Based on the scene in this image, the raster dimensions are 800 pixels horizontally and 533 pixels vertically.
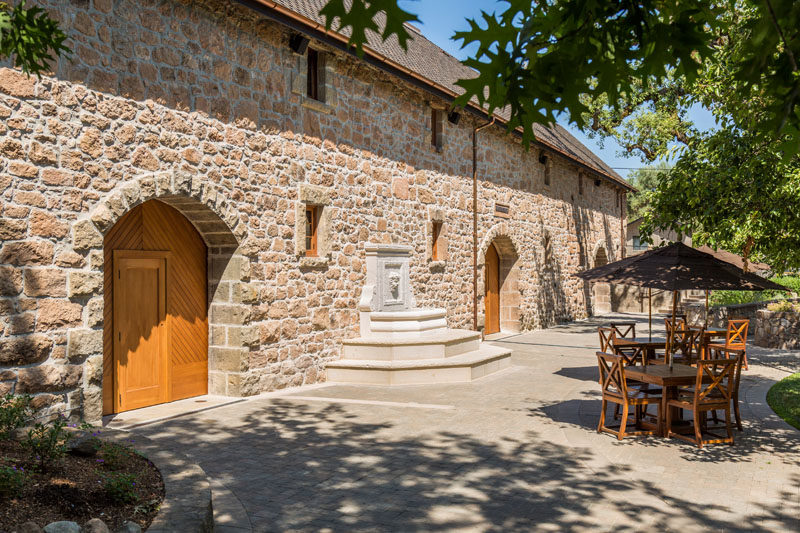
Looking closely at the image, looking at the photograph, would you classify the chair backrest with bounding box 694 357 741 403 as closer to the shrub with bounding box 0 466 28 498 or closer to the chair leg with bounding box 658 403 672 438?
the chair leg with bounding box 658 403 672 438

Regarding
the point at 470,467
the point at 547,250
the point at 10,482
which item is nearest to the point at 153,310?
the point at 470,467

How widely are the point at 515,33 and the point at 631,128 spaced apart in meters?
26.5

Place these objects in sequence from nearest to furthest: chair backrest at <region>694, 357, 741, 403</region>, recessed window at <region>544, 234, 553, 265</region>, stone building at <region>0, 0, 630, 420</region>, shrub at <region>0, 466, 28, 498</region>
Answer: shrub at <region>0, 466, 28, 498</region>
chair backrest at <region>694, 357, 741, 403</region>
stone building at <region>0, 0, 630, 420</region>
recessed window at <region>544, 234, 553, 265</region>

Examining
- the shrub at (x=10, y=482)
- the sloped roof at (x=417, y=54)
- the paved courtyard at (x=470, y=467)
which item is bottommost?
the paved courtyard at (x=470, y=467)

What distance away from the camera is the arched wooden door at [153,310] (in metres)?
7.82

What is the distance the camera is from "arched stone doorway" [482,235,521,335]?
58.1 ft

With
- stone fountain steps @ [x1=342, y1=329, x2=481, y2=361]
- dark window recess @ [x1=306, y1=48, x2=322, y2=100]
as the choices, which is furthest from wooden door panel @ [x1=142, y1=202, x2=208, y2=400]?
dark window recess @ [x1=306, y1=48, x2=322, y2=100]

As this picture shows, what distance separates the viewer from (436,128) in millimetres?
14031

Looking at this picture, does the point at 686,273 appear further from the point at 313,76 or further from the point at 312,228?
the point at 313,76

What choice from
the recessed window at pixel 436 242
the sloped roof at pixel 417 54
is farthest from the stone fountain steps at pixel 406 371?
the sloped roof at pixel 417 54

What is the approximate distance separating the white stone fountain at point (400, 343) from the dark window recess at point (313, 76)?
267 centimetres

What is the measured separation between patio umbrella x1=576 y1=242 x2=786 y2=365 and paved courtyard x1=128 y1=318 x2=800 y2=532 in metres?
A: 1.57

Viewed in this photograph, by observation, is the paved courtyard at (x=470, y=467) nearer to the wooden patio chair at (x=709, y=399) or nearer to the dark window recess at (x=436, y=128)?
the wooden patio chair at (x=709, y=399)

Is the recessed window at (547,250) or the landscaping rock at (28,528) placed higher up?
the recessed window at (547,250)
